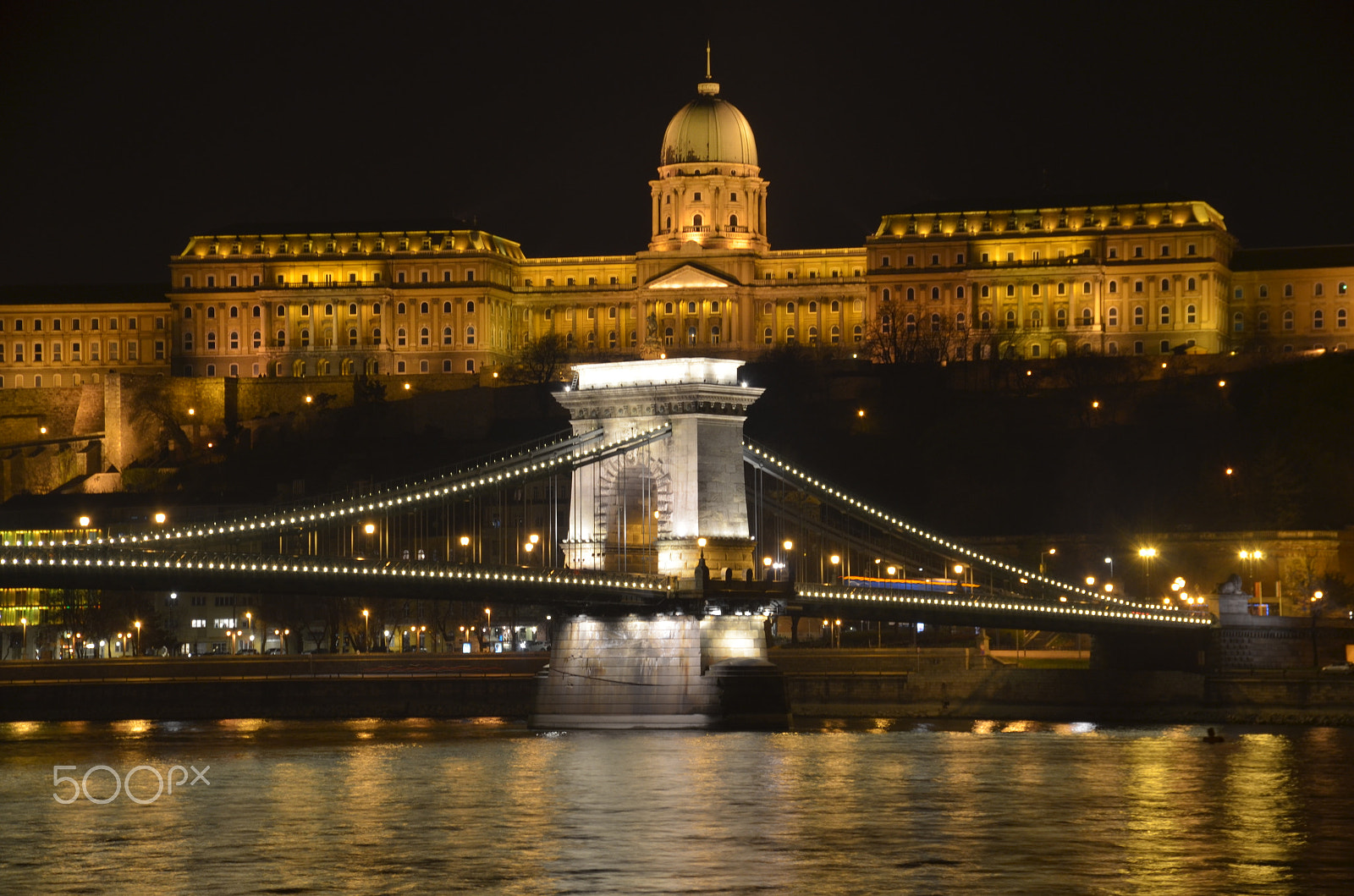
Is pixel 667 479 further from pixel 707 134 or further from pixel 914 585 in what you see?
pixel 707 134

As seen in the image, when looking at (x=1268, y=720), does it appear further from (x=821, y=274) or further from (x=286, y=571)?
(x=821, y=274)

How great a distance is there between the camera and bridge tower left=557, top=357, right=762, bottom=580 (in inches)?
2096

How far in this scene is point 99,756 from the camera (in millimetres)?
49438

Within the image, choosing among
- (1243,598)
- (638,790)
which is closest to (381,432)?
(1243,598)

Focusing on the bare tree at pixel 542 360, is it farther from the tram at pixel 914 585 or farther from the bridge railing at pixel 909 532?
the bridge railing at pixel 909 532

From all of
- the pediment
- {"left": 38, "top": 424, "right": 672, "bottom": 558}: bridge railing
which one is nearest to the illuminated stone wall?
{"left": 38, "top": 424, "right": 672, "bottom": 558}: bridge railing

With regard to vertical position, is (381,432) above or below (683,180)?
below

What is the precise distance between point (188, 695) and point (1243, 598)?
26.1 meters

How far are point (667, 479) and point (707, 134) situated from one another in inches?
3274

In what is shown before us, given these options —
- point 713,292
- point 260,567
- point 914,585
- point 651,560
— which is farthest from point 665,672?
point 713,292

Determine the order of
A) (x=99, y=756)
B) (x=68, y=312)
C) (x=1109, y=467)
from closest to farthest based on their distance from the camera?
1. (x=99, y=756)
2. (x=1109, y=467)
3. (x=68, y=312)
